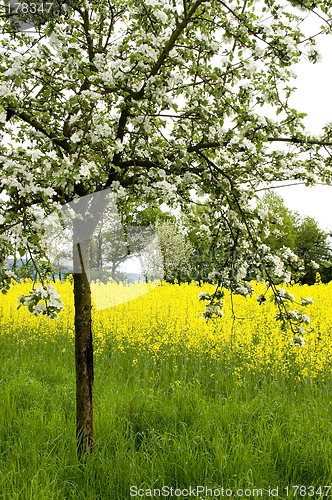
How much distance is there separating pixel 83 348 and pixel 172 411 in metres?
1.84

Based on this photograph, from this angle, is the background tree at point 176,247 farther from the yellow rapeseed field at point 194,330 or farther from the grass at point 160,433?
the grass at point 160,433

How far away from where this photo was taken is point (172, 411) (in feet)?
17.5

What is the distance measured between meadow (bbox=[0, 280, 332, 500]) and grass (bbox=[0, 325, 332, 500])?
2 cm

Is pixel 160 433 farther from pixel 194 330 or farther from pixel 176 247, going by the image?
pixel 176 247

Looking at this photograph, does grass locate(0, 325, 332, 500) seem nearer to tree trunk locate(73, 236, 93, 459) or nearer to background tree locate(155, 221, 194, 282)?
tree trunk locate(73, 236, 93, 459)

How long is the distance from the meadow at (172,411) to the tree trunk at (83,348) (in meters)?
0.23

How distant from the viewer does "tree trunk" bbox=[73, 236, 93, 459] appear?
4215 millimetres

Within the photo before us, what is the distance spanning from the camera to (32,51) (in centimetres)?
352

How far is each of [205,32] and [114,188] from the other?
1.85m

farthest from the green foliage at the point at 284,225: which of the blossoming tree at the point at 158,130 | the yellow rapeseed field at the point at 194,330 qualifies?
the blossoming tree at the point at 158,130

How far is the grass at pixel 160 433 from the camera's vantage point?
13.2ft
